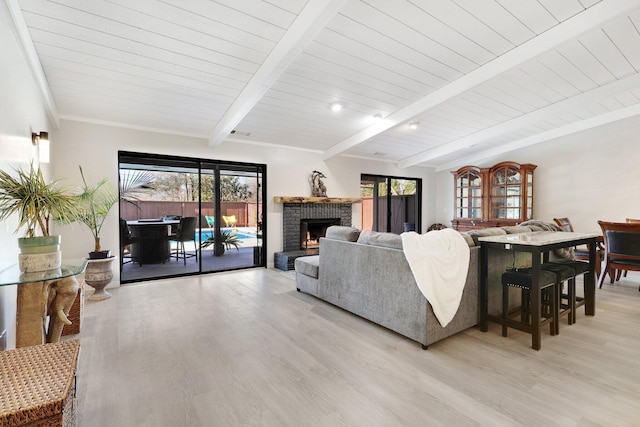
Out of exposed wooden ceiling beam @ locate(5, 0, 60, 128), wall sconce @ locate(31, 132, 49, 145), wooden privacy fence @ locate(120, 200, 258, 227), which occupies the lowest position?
wooden privacy fence @ locate(120, 200, 258, 227)

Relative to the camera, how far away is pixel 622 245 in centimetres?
405

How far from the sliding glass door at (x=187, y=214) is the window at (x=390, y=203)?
2840mm

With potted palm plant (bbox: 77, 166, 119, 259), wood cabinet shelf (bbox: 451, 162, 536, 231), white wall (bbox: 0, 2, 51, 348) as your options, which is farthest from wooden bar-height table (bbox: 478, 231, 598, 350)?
potted palm plant (bbox: 77, 166, 119, 259)

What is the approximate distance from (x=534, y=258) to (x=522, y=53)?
2.13 m

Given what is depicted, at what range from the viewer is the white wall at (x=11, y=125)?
75.8 inches

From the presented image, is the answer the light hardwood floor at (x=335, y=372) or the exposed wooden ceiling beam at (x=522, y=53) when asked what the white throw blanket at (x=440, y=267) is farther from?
the exposed wooden ceiling beam at (x=522, y=53)

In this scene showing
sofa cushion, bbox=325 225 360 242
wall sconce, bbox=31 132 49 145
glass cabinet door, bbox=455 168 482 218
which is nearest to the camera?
wall sconce, bbox=31 132 49 145

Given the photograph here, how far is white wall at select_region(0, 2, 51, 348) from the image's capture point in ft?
6.32

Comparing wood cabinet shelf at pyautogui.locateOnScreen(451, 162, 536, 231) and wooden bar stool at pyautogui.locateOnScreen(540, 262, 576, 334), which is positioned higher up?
wood cabinet shelf at pyautogui.locateOnScreen(451, 162, 536, 231)

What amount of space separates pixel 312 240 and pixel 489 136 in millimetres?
3916

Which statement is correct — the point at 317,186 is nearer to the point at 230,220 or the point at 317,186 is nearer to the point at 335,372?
the point at 230,220

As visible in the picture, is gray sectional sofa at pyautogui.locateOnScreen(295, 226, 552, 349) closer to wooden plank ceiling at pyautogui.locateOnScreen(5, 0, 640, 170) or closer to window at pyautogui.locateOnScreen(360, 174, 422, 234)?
wooden plank ceiling at pyautogui.locateOnScreen(5, 0, 640, 170)

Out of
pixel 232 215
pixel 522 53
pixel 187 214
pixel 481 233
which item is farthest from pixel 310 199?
pixel 522 53

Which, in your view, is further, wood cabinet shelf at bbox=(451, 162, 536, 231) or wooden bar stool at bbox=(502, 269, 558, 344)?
wood cabinet shelf at bbox=(451, 162, 536, 231)
